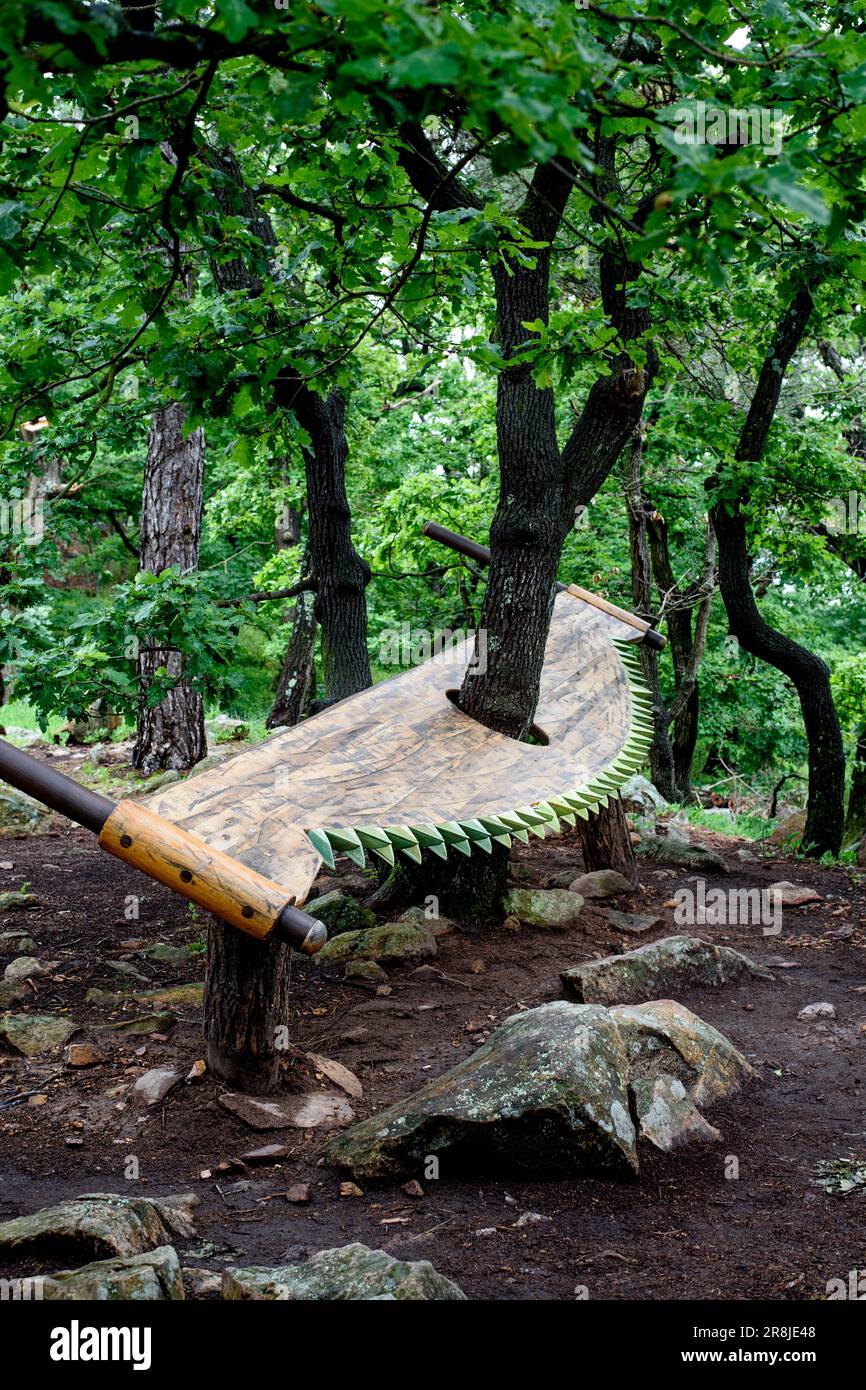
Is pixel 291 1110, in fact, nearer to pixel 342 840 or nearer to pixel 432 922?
pixel 342 840

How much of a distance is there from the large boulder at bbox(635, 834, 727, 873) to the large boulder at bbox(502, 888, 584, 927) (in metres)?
2.12

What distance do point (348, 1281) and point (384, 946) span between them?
302 cm

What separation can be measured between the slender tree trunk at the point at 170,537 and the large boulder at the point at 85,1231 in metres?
7.46

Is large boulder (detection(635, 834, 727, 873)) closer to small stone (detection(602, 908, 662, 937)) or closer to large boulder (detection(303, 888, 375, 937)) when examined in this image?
small stone (detection(602, 908, 662, 937))

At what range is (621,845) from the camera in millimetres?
7309

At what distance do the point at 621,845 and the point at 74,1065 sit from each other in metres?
4.01

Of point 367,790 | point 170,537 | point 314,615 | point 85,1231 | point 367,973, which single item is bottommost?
point 367,973

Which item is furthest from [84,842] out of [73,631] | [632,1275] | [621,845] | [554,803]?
[632,1275]

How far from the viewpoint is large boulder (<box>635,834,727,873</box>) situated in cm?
832

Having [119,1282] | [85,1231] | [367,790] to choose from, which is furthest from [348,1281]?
[367,790]

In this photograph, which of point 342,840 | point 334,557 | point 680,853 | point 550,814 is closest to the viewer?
point 342,840

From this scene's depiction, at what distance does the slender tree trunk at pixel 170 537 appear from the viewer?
404 inches

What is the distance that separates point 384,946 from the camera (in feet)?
18.5
